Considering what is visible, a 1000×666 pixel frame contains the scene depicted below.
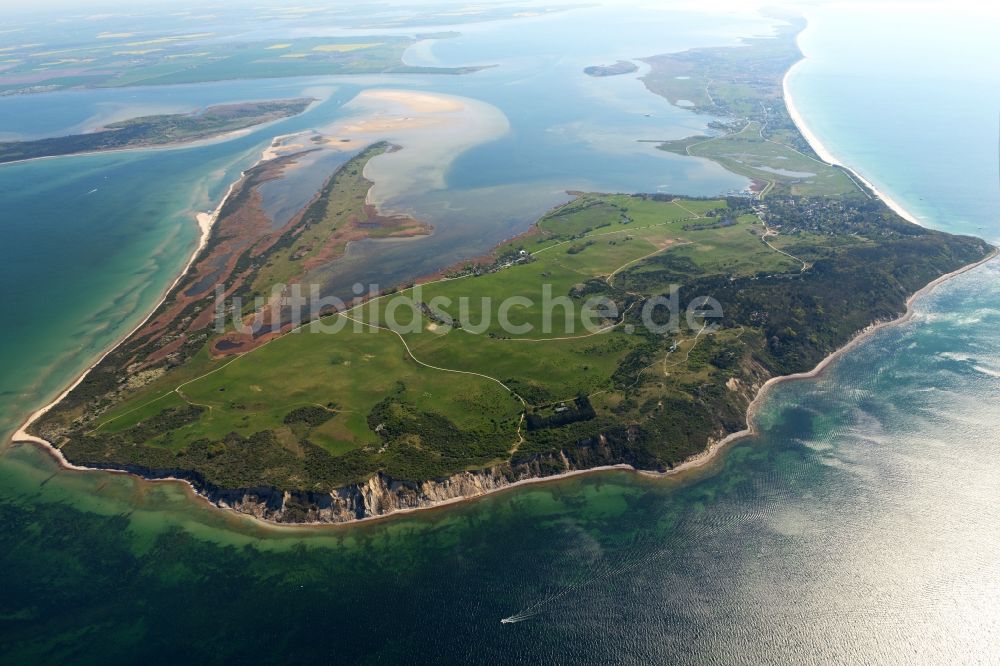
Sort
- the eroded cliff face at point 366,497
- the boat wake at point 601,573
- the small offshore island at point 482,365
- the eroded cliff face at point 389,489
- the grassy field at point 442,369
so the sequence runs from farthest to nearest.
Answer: the grassy field at point 442,369 → the small offshore island at point 482,365 → the eroded cliff face at point 389,489 → the eroded cliff face at point 366,497 → the boat wake at point 601,573

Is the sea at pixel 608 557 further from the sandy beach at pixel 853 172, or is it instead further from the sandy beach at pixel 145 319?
the sandy beach at pixel 853 172

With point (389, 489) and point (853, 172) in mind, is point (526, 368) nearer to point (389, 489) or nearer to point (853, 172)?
point (389, 489)

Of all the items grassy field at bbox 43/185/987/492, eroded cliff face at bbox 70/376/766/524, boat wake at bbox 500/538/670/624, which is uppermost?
grassy field at bbox 43/185/987/492

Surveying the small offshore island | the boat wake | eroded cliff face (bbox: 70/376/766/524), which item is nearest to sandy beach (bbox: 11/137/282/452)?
the small offshore island

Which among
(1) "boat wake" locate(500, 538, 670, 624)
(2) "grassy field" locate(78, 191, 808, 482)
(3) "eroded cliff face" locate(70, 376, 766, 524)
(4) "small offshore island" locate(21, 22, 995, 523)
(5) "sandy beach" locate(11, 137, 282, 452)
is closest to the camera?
(1) "boat wake" locate(500, 538, 670, 624)

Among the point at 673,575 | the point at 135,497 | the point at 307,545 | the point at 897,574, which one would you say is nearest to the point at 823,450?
the point at 897,574

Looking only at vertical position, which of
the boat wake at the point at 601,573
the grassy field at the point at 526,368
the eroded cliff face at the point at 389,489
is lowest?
the boat wake at the point at 601,573

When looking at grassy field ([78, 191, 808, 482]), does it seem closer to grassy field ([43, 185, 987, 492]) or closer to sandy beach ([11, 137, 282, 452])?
grassy field ([43, 185, 987, 492])

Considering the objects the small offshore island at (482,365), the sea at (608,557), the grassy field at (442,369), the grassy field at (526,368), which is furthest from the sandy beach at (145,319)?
the grassy field at (442,369)

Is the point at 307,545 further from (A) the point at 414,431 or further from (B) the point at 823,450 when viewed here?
(B) the point at 823,450
